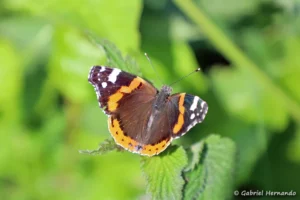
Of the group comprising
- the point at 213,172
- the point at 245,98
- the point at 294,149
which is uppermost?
the point at 213,172

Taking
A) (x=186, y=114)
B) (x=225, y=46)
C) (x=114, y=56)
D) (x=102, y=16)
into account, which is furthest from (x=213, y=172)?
(x=102, y=16)

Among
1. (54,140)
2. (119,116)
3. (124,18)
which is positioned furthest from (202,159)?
(54,140)

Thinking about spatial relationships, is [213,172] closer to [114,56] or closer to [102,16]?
[114,56]

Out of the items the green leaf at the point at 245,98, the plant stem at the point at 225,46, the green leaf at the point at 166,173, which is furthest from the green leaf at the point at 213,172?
the green leaf at the point at 245,98

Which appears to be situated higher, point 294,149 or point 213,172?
point 213,172

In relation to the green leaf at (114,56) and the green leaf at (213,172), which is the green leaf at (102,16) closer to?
A: the green leaf at (114,56)

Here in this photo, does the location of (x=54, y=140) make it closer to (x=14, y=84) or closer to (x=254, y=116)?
(x=14, y=84)
